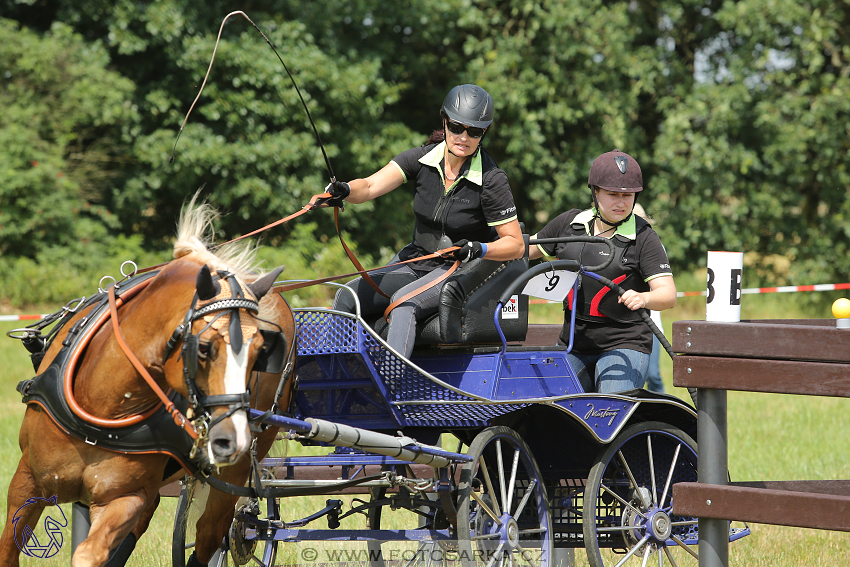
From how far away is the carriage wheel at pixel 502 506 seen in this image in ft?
12.3

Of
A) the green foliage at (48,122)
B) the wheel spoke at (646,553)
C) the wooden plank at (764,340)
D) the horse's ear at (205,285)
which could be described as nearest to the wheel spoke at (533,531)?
the wheel spoke at (646,553)

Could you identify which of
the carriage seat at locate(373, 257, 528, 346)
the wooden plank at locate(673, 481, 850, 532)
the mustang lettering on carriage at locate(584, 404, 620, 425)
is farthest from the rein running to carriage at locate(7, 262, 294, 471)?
the wooden plank at locate(673, 481, 850, 532)

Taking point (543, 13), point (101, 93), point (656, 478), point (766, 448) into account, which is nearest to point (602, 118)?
point (543, 13)

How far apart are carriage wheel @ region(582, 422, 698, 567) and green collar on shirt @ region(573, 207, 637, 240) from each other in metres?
0.92

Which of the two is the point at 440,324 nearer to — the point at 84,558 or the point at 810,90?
the point at 84,558

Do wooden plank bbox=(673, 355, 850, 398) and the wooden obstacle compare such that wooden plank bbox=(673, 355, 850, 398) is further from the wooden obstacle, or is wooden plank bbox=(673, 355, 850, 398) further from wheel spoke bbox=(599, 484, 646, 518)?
wheel spoke bbox=(599, 484, 646, 518)

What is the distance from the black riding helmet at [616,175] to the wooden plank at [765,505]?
154 centimetres

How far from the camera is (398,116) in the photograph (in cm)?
1756

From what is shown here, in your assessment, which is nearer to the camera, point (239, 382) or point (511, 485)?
point (239, 382)

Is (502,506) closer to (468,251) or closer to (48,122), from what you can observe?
(468,251)

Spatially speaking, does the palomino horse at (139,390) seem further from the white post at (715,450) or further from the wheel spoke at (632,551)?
the wheel spoke at (632,551)


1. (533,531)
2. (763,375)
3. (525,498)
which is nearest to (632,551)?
(533,531)

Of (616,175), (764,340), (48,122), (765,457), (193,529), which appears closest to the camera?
(764,340)

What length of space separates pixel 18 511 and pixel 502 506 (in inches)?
74.8
